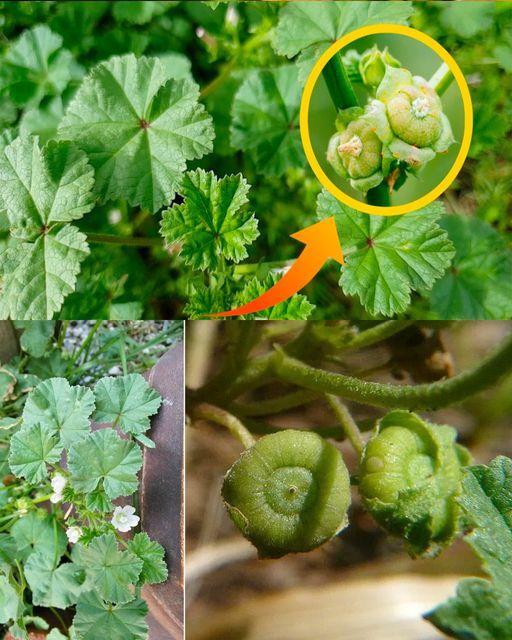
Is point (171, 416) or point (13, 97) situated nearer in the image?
point (171, 416)

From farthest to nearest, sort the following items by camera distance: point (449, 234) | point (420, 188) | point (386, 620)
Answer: point (449, 234) → point (420, 188) → point (386, 620)

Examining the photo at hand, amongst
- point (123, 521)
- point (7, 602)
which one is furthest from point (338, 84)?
point (7, 602)

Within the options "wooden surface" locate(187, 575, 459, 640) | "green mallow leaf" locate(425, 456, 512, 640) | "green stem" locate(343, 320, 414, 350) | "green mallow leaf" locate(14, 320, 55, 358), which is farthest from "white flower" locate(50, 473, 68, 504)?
"green mallow leaf" locate(425, 456, 512, 640)

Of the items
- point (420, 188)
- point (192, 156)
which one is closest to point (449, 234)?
point (420, 188)

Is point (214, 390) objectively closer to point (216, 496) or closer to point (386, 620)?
point (216, 496)

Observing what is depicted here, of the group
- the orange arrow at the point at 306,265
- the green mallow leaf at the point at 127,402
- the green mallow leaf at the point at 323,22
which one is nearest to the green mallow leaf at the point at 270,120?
the green mallow leaf at the point at 323,22

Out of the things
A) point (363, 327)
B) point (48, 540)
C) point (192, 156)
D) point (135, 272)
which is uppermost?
point (192, 156)
